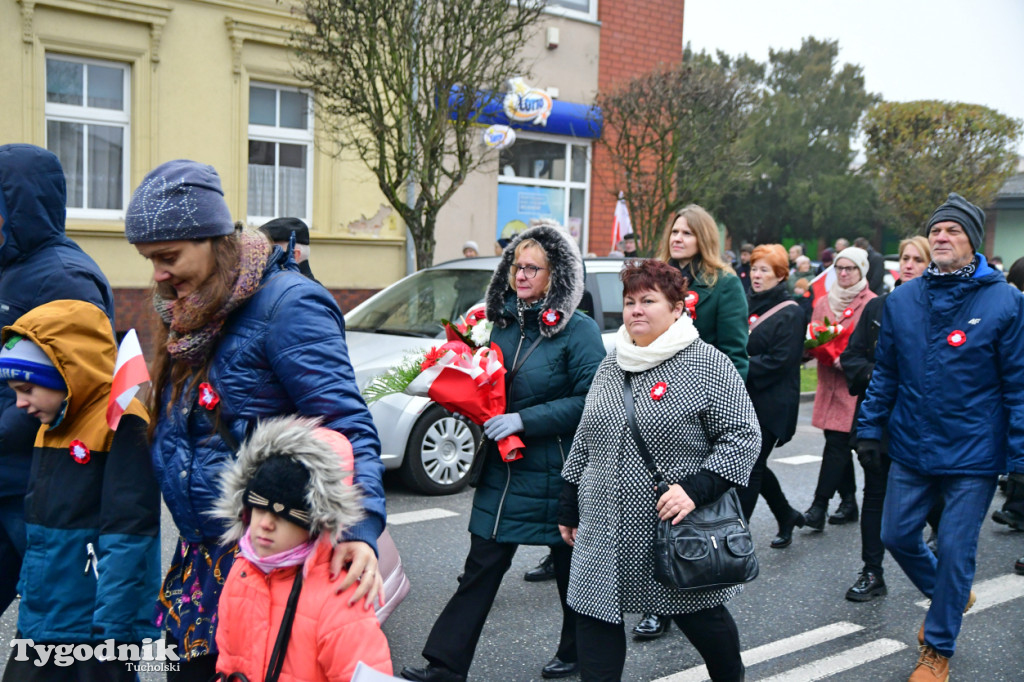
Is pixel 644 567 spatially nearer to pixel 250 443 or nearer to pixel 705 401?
pixel 705 401

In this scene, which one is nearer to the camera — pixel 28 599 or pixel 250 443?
pixel 250 443

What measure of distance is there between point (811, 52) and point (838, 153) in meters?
11.4

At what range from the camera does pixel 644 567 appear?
3332mm

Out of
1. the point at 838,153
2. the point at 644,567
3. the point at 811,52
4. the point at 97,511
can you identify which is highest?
the point at 811,52

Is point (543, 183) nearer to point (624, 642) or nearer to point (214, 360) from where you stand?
point (624, 642)

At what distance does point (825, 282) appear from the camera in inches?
291

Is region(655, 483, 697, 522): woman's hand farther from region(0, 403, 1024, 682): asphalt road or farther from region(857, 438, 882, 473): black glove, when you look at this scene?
region(857, 438, 882, 473): black glove

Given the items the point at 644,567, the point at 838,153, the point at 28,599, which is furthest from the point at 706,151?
the point at 838,153

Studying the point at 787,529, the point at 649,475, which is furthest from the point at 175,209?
the point at 787,529

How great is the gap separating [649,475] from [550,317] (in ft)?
2.83

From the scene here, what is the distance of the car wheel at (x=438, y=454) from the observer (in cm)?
725

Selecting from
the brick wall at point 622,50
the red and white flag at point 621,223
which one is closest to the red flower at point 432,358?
the red and white flag at point 621,223

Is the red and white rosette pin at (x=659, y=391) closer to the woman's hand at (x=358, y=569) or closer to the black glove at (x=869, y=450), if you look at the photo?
the woman's hand at (x=358, y=569)

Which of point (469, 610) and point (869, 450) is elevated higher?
point (869, 450)
